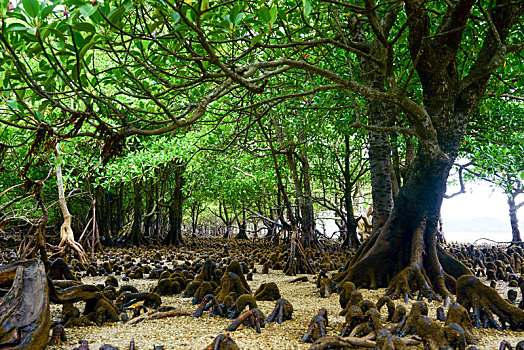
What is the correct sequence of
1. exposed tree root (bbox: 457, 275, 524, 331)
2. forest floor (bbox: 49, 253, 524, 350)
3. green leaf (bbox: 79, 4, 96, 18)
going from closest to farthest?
1. green leaf (bbox: 79, 4, 96, 18)
2. forest floor (bbox: 49, 253, 524, 350)
3. exposed tree root (bbox: 457, 275, 524, 331)

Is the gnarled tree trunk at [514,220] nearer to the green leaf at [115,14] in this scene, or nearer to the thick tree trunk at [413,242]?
the thick tree trunk at [413,242]

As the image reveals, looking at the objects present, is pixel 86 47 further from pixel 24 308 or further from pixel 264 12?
pixel 24 308

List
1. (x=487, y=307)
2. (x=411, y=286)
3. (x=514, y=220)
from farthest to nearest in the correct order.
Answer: (x=514, y=220)
(x=411, y=286)
(x=487, y=307)

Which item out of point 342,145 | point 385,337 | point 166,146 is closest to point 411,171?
point 385,337

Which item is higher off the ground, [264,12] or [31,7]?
[264,12]

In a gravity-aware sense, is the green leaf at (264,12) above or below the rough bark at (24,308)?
above

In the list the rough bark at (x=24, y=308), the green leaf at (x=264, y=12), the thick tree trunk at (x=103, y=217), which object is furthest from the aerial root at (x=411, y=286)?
the thick tree trunk at (x=103, y=217)

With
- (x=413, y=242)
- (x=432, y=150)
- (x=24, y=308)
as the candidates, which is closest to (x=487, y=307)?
(x=413, y=242)

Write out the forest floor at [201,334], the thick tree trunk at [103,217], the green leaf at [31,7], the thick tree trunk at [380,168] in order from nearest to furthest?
1. the green leaf at [31,7]
2. the forest floor at [201,334]
3. the thick tree trunk at [380,168]
4. the thick tree trunk at [103,217]

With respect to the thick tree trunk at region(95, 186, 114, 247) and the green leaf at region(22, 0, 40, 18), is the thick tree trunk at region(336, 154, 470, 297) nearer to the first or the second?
the green leaf at region(22, 0, 40, 18)

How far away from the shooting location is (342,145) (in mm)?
Result: 14422

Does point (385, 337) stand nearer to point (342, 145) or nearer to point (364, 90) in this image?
point (364, 90)

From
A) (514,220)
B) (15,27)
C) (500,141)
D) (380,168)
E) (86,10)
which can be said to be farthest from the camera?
(514,220)

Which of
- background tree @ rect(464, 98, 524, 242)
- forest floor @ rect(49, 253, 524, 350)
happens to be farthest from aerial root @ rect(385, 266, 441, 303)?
background tree @ rect(464, 98, 524, 242)
